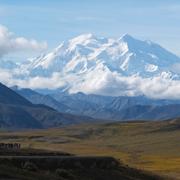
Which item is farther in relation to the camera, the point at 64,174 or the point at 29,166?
the point at 64,174

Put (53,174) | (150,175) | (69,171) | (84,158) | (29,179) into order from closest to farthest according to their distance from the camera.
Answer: (29,179) < (53,174) < (69,171) < (84,158) < (150,175)

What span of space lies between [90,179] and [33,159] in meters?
5.49

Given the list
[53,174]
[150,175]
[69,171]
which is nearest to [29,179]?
[53,174]

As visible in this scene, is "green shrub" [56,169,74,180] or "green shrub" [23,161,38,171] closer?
"green shrub" [23,161,38,171]

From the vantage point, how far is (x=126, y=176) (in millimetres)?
62500

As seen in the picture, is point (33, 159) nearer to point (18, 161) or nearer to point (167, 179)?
point (18, 161)

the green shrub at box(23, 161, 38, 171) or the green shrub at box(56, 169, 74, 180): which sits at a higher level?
the green shrub at box(23, 161, 38, 171)

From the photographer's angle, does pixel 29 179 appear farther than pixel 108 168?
No

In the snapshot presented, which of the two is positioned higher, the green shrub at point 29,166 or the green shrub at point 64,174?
the green shrub at point 29,166

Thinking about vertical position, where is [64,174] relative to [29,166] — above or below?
below

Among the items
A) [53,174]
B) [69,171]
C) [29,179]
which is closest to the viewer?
[29,179]

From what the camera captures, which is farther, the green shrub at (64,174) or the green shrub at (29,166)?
the green shrub at (64,174)

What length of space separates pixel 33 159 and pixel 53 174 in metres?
3.31

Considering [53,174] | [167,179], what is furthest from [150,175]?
[53,174]
